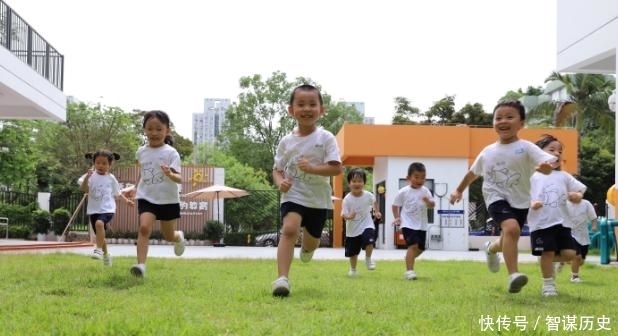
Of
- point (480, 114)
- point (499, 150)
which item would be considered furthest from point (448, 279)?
point (480, 114)

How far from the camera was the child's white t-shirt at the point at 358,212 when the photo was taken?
870cm

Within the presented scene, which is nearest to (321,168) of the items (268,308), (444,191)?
(268,308)

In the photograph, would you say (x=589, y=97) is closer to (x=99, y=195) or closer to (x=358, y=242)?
(x=358, y=242)

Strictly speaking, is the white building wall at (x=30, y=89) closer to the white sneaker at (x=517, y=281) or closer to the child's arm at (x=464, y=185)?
the child's arm at (x=464, y=185)

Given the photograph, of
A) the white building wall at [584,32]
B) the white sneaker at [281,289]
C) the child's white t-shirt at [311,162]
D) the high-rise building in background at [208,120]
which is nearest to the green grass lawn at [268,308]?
the white sneaker at [281,289]

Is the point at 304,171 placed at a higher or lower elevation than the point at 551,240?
higher

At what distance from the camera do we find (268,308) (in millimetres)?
4012

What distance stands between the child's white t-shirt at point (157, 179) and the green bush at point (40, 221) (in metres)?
18.3

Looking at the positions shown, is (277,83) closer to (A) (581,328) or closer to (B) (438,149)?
(B) (438,149)

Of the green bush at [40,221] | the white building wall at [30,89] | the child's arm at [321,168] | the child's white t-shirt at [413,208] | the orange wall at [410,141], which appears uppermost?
the white building wall at [30,89]

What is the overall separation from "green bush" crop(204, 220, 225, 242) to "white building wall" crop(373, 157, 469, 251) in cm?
577

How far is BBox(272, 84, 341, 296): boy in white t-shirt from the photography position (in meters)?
5.08

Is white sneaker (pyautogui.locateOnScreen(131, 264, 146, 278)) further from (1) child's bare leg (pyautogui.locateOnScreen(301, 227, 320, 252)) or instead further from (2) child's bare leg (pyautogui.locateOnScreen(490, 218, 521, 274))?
(2) child's bare leg (pyautogui.locateOnScreen(490, 218, 521, 274))

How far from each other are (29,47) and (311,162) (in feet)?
46.2
